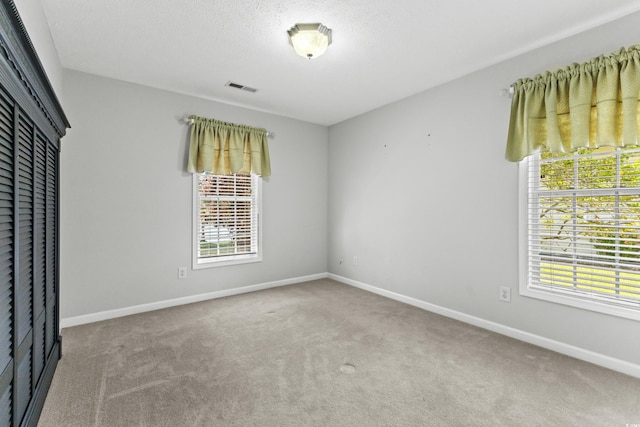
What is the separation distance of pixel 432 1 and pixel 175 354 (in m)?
3.17

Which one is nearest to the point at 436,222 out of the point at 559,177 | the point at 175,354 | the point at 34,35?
the point at 559,177

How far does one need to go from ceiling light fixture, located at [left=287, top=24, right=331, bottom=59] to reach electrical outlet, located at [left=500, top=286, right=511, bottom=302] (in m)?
2.60

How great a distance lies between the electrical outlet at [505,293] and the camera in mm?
2797

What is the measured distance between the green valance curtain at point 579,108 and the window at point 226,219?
308 cm

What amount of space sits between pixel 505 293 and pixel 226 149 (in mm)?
3426

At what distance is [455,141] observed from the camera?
10.5 feet

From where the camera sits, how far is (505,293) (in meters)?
2.82

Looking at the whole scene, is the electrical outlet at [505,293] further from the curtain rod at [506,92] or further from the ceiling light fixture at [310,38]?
the ceiling light fixture at [310,38]

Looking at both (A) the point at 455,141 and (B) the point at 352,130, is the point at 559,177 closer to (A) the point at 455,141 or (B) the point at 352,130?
(A) the point at 455,141

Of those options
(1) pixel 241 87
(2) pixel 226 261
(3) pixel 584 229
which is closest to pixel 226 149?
(1) pixel 241 87

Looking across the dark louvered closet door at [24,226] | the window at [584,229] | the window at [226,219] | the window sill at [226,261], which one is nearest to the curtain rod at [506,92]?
the window at [584,229]

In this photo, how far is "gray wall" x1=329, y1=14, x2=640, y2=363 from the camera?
242 cm

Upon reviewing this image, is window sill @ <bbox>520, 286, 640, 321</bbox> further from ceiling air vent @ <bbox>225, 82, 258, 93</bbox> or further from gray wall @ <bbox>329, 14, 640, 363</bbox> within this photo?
ceiling air vent @ <bbox>225, 82, 258, 93</bbox>

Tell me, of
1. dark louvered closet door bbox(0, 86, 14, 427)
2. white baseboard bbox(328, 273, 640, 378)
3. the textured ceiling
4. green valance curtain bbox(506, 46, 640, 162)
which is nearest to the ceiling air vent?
the textured ceiling
